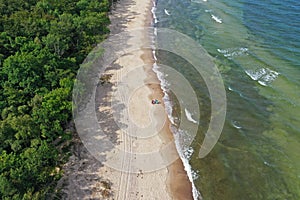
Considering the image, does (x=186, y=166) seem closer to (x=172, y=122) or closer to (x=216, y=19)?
(x=172, y=122)

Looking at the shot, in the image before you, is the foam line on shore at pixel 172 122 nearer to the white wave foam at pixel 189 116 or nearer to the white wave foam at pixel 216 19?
the white wave foam at pixel 189 116

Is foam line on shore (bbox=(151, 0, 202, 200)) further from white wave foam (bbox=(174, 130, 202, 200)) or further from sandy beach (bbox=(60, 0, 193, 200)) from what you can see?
sandy beach (bbox=(60, 0, 193, 200))

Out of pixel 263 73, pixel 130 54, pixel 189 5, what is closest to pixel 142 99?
pixel 130 54

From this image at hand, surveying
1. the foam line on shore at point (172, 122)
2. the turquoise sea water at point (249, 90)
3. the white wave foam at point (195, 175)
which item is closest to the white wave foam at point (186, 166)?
the foam line on shore at point (172, 122)

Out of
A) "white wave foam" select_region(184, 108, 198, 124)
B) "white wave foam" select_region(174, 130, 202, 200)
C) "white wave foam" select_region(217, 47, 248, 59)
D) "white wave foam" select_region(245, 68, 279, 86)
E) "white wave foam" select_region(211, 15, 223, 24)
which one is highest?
"white wave foam" select_region(211, 15, 223, 24)

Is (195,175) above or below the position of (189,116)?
below

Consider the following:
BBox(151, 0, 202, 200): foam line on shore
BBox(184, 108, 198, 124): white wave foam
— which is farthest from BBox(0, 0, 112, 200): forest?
BBox(184, 108, 198, 124): white wave foam

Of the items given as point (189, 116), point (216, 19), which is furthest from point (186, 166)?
point (216, 19)
